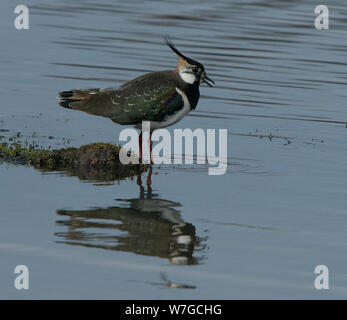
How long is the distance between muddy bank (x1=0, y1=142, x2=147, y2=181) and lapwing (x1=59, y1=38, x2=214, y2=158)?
522 mm

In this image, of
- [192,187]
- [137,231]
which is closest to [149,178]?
[192,187]

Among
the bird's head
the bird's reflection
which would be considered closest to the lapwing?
the bird's head

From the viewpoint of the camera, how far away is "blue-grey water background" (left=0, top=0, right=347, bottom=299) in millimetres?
8852

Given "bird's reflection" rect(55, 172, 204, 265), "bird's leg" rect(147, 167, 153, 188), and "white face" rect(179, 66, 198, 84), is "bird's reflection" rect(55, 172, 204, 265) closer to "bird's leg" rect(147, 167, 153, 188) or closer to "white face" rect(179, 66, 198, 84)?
"bird's leg" rect(147, 167, 153, 188)

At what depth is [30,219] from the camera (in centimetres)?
1031

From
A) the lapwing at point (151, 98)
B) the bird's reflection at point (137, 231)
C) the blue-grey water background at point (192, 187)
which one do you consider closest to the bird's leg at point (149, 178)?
the blue-grey water background at point (192, 187)

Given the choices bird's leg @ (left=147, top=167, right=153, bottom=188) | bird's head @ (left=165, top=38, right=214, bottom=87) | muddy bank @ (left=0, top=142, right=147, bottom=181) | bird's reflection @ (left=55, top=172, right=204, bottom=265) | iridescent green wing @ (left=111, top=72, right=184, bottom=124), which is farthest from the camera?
bird's head @ (left=165, top=38, right=214, bottom=87)

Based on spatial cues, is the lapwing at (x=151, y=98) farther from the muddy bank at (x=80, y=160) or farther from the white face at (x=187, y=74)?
the muddy bank at (x=80, y=160)

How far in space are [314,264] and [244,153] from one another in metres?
4.85

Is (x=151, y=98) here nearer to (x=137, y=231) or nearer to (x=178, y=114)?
(x=178, y=114)

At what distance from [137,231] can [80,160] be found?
3052 mm

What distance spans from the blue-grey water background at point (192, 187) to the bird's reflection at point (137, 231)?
0.9 inches

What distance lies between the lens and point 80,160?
1285 centimetres
